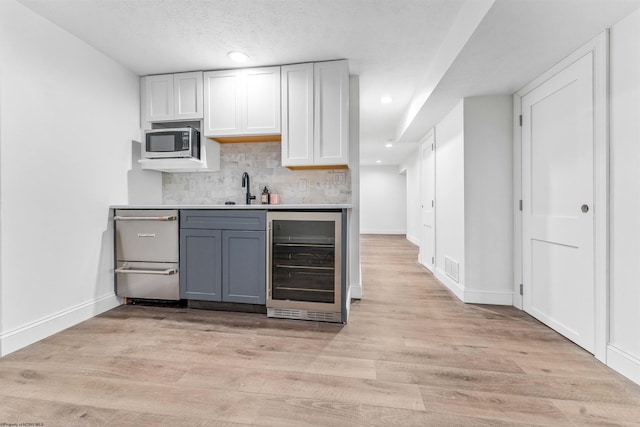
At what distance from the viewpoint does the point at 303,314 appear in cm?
231

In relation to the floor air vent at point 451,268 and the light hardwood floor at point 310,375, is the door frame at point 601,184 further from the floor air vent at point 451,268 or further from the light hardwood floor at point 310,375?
the floor air vent at point 451,268

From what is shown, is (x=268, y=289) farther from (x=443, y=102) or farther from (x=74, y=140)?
(x=443, y=102)

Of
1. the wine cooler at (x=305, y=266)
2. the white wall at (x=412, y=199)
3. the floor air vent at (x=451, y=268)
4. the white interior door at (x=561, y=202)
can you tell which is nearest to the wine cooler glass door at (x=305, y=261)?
the wine cooler at (x=305, y=266)

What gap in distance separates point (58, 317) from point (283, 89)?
8.74 feet

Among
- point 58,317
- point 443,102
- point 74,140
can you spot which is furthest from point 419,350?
point 74,140

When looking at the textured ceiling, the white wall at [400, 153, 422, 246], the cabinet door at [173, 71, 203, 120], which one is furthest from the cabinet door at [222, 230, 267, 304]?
the white wall at [400, 153, 422, 246]

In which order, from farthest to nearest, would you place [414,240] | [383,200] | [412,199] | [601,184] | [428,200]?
[383,200] → [412,199] → [414,240] → [428,200] → [601,184]

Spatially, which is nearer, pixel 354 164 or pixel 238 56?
pixel 238 56

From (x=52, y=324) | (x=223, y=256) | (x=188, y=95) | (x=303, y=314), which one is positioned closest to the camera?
(x=52, y=324)

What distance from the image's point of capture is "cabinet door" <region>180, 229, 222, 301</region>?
2.43 metres

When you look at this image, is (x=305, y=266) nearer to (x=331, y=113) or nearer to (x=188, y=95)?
(x=331, y=113)

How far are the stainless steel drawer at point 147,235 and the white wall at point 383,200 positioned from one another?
23.2ft

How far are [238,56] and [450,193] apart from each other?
8.73 ft

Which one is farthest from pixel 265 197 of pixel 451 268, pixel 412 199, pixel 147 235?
pixel 412 199
